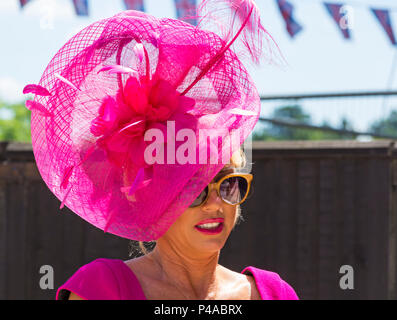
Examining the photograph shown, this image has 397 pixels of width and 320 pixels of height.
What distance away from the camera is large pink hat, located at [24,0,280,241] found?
1428mm

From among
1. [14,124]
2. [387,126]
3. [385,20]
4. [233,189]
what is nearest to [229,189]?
[233,189]

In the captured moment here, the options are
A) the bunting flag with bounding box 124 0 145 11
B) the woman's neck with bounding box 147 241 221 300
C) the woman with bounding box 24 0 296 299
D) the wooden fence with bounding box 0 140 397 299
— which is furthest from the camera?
the bunting flag with bounding box 124 0 145 11

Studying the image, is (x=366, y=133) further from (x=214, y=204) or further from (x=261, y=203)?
(x=214, y=204)

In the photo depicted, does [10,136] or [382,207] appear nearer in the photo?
[382,207]

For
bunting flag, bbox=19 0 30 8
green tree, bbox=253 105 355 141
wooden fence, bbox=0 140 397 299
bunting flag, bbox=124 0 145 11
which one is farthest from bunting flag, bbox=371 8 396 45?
bunting flag, bbox=19 0 30 8

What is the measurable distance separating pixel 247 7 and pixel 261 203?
10.8 feet

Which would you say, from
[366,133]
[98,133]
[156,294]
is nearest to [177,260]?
[156,294]

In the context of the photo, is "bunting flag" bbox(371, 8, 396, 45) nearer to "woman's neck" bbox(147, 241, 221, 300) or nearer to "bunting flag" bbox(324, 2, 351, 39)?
"bunting flag" bbox(324, 2, 351, 39)

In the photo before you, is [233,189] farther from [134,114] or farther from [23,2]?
[23,2]

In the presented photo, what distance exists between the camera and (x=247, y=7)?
1461 mm

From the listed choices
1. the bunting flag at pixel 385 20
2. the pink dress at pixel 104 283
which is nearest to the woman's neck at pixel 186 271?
the pink dress at pixel 104 283

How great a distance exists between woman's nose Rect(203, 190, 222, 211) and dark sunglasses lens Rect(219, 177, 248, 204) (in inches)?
0.6

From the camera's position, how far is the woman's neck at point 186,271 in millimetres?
1579

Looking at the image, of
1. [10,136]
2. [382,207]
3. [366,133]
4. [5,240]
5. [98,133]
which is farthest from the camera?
[10,136]
